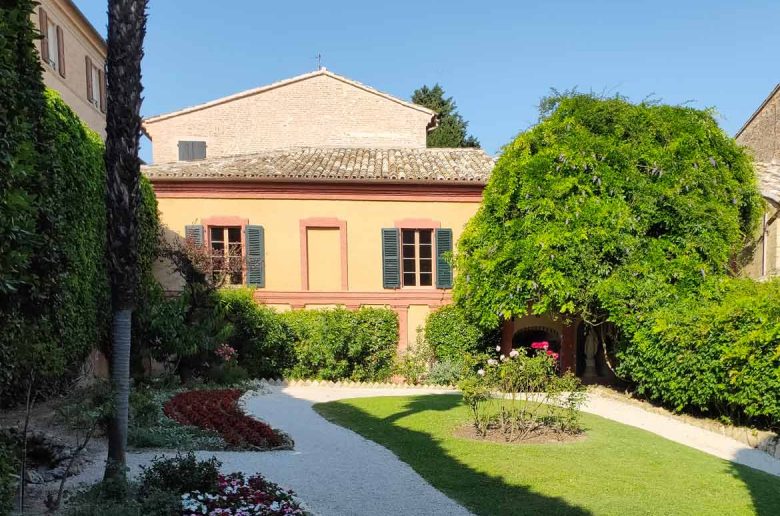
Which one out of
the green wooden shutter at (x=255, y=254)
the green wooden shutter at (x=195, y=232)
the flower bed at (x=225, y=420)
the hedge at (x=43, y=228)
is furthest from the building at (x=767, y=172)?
the green wooden shutter at (x=195, y=232)

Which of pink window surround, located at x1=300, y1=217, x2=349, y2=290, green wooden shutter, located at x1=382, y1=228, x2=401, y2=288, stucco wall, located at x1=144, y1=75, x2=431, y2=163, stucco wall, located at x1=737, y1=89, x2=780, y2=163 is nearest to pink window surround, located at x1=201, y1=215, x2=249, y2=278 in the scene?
pink window surround, located at x1=300, y1=217, x2=349, y2=290

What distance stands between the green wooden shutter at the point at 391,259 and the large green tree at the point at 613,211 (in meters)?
3.04

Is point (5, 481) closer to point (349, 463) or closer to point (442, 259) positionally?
point (349, 463)

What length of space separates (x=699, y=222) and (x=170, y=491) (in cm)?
1286

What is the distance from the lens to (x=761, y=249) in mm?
15109

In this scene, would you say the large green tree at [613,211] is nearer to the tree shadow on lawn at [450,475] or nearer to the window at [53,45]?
the tree shadow on lawn at [450,475]

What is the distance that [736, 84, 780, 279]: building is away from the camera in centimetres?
1452

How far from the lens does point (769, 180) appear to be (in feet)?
52.6

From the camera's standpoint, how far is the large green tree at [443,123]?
36.1 m

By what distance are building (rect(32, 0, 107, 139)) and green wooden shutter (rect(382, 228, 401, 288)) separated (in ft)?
39.6

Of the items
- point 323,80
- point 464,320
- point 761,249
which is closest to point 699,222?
point 761,249

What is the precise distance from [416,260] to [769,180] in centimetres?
1082

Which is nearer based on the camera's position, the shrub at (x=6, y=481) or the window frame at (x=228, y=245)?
the shrub at (x=6, y=481)

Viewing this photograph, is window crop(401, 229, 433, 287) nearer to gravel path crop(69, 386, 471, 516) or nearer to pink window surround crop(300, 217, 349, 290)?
pink window surround crop(300, 217, 349, 290)
